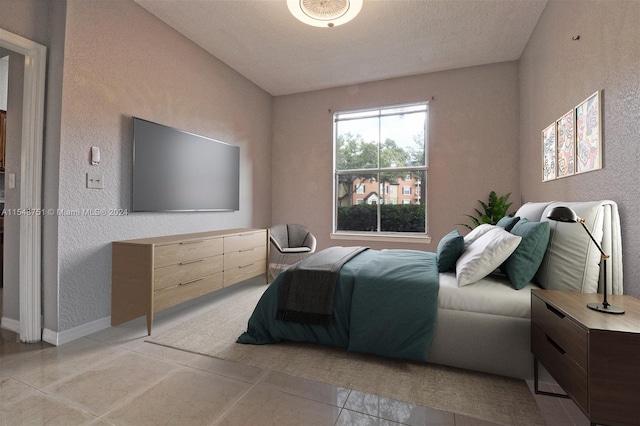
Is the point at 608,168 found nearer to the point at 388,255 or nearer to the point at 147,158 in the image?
the point at 388,255

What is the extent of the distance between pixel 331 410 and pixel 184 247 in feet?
6.43

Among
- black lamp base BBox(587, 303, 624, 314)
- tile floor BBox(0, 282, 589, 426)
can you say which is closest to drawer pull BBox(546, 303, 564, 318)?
black lamp base BBox(587, 303, 624, 314)

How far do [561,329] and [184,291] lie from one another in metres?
2.80

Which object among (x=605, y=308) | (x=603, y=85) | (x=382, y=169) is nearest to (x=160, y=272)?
(x=605, y=308)

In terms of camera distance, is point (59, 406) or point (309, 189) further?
point (309, 189)

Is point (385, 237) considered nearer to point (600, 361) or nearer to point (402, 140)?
point (402, 140)

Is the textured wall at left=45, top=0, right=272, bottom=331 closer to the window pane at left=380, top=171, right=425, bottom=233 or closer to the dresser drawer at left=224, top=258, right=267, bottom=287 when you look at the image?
the dresser drawer at left=224, top=258, right=267, bottom=287

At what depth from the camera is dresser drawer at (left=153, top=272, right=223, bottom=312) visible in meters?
2.62

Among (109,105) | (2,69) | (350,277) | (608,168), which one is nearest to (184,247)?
Result: (109,105)

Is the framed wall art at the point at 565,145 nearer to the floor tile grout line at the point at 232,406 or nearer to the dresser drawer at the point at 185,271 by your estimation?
the floor tile grout line at the point at 232,406

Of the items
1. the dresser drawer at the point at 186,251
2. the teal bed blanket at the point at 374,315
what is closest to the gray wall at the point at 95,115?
the dresser drawer at the point at 186,251

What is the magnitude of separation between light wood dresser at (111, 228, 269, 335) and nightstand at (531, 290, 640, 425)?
2.73 meters

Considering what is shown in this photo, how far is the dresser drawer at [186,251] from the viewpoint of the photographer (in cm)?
263

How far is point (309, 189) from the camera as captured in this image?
17.0 feet
